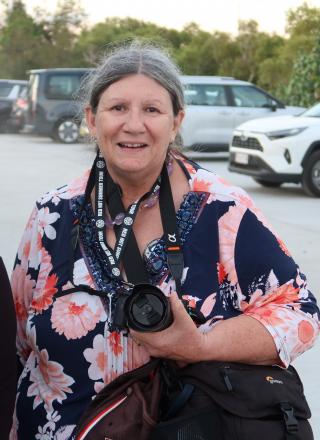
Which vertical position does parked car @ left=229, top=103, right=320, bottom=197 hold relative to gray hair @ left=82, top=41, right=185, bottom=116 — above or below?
below

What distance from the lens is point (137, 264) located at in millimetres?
2455

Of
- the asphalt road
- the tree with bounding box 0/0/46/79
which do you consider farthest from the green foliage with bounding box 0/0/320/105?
the asphalt road

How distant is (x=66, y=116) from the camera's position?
82.0 feet

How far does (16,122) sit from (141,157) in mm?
26414

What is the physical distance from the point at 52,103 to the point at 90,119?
74.3 ft

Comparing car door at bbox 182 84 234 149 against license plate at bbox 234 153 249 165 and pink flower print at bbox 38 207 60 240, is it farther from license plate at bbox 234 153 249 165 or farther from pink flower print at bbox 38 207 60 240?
pink flower print at bbox 38 207 60 240

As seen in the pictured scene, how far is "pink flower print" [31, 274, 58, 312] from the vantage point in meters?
2.53

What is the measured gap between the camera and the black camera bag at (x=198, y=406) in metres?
2.19

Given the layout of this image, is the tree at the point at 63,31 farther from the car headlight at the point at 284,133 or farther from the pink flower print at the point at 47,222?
the pink flower print at the point at 47,222

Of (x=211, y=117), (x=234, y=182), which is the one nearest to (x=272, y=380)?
(x=234, y=182)

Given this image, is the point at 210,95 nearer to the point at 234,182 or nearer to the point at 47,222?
the point at 234,182

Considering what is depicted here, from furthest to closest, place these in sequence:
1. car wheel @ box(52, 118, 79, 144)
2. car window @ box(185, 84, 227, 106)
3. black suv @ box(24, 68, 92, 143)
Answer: car wheel @ box(52, 118, 79, 144)
black suv @ box(24, 68, 92, 143)
car window @ box(185, 84, 227, 106)

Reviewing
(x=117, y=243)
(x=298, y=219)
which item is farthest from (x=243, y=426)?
(x=298, y=219)

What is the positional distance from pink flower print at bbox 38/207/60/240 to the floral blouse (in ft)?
0.07
